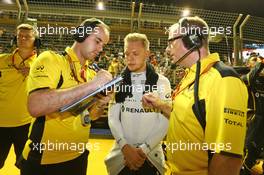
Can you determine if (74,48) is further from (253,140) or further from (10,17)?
(10,17)

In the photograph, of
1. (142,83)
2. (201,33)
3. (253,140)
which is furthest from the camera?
(253,140)

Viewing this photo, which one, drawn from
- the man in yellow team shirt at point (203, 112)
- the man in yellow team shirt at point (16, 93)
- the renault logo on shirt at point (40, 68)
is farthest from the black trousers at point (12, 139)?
the man in yellow team shirt at point (203, 112)

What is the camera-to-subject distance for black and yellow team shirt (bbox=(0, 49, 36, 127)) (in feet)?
13.0

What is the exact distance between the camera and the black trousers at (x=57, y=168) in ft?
7.21

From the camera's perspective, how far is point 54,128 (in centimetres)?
226

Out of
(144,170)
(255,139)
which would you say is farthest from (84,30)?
(255,139)

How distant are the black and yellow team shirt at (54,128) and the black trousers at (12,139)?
1721 mm

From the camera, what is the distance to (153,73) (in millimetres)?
3102

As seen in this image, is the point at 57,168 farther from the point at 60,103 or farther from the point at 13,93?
the point at 13,93

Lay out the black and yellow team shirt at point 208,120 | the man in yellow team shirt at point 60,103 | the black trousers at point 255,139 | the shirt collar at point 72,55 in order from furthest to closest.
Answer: the black trousers at point 255,139, the shirt collar at point 72,55, the man in yellow team shirt at point 60,103, the black and yellow team shirt at point 208,120

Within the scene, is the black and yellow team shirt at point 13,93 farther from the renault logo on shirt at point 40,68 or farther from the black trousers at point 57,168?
the renault logo on shirt at point 40,68

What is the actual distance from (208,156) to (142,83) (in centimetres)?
131

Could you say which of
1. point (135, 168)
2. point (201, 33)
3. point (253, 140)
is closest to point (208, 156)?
point (201, 33)

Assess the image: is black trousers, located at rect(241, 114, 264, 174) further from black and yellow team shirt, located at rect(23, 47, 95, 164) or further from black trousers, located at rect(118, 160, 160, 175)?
black and yellow team shirt, located at rect(23, 47, 95, 164)
